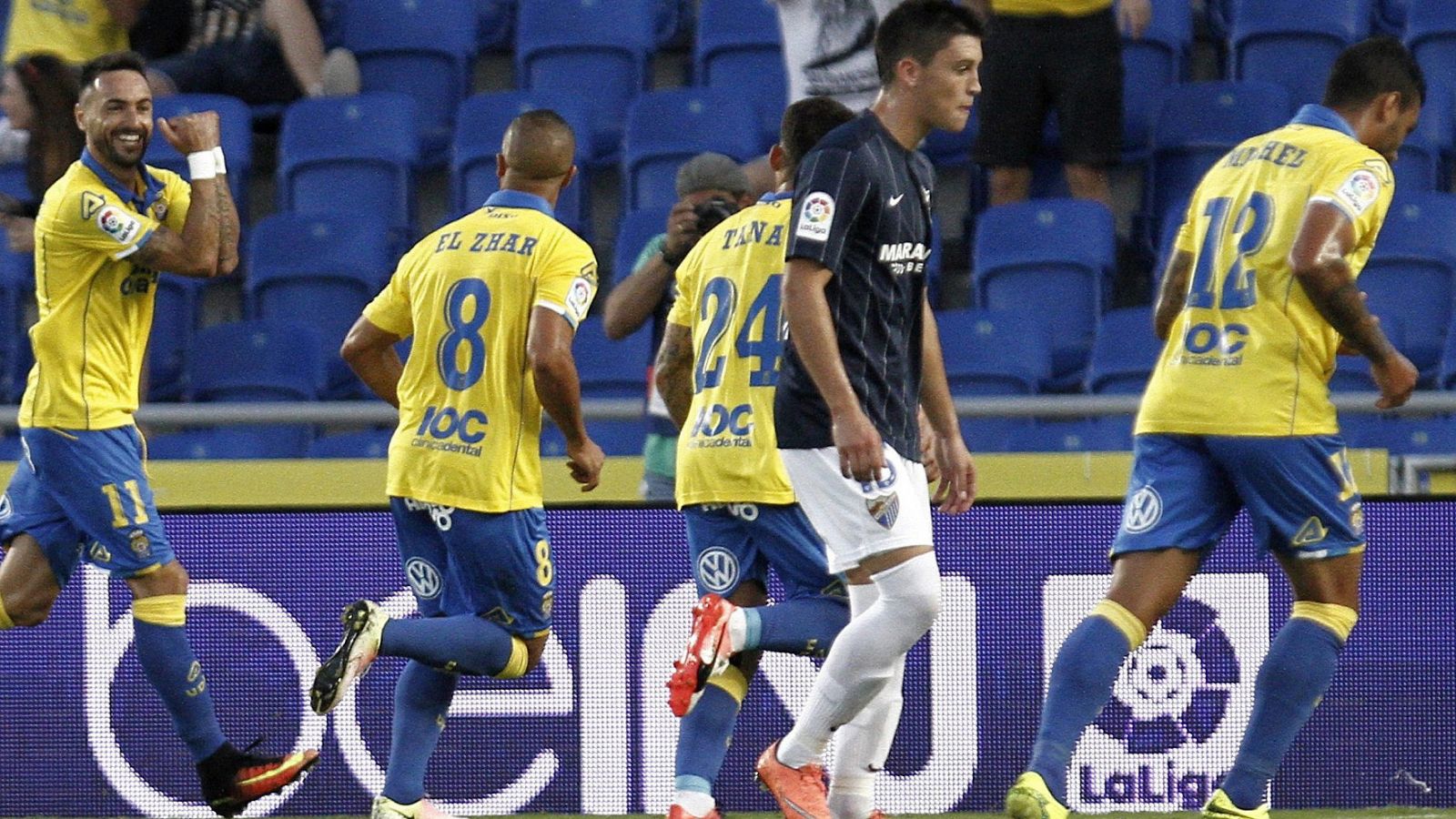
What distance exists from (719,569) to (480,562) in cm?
65

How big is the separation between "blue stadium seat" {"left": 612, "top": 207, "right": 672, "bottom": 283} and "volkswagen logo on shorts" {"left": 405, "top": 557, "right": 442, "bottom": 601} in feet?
10.7

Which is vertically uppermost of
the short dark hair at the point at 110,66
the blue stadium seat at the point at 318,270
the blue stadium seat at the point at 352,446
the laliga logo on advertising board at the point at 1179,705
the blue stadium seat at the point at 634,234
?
the short dark hair at the point at 110,66

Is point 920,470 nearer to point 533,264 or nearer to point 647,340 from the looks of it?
point 533,264

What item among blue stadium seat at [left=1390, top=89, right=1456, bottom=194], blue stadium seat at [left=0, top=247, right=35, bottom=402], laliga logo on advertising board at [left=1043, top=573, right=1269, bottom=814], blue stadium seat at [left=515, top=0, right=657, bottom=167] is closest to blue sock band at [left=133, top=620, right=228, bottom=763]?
laliga logo on advertising board at [left=1043, top=573, right=1269, bottom=814]

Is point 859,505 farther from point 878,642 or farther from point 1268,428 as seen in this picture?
point 1268,428

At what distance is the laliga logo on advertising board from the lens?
679cm

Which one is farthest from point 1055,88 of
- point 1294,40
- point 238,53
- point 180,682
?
point 180,682

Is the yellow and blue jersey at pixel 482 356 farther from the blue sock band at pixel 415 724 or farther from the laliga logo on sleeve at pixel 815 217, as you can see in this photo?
the laliga logo on sleeve at pixel 815 217

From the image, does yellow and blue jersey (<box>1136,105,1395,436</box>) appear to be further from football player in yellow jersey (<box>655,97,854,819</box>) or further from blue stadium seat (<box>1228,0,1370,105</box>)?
blue stadium seat (<box>1228,0,1370,105</box>)

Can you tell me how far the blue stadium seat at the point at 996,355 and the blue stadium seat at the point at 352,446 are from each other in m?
2.23

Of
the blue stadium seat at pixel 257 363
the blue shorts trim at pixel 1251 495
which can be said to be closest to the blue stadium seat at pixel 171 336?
the blue stadium seat at pixel 257 363

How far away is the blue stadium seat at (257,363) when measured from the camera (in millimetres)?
9305

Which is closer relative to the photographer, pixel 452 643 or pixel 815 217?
pixel 815 217

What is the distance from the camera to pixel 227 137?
1035 cm
